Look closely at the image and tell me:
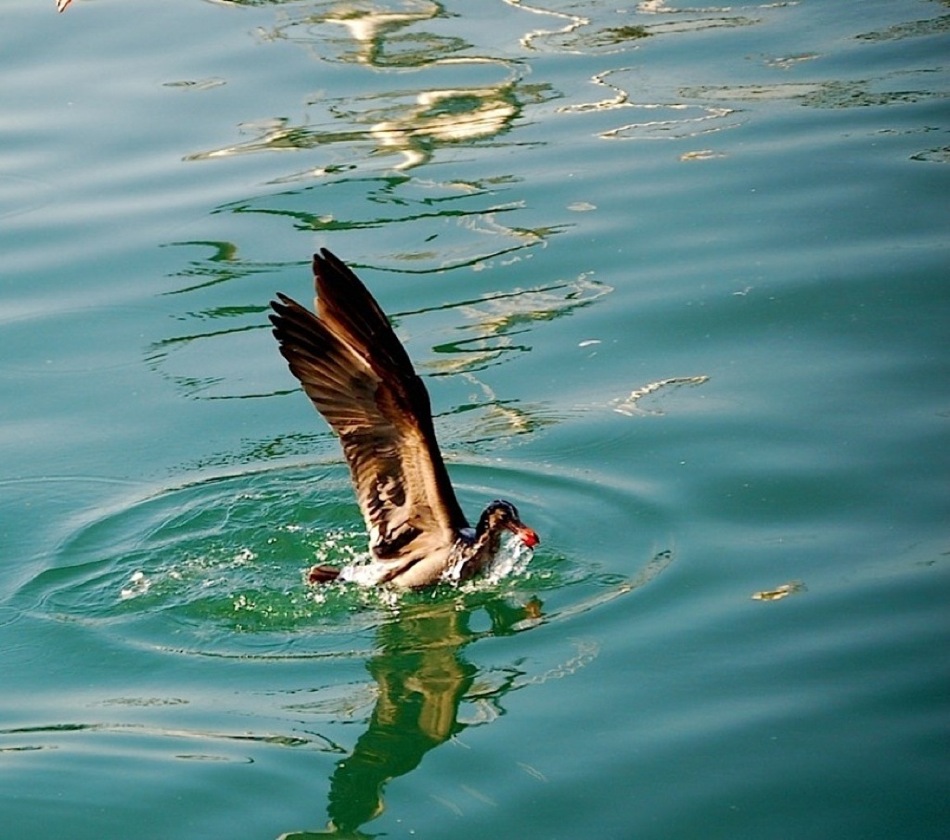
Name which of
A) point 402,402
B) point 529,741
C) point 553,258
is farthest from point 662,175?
point 529,741

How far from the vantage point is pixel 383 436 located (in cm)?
801

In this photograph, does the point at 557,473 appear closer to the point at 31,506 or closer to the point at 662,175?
the point at 31,506

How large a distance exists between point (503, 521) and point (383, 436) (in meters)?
0.58

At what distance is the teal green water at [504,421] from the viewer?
22.1 ft

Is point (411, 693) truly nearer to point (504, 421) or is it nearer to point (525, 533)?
point (525, 533)

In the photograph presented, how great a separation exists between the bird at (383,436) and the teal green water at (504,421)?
0.73ft

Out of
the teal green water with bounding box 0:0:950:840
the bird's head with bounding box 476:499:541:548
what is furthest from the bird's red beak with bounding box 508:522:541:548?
the teal green water with bounding box 0:0:950:840

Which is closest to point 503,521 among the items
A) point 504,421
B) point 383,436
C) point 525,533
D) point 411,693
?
point 525,533

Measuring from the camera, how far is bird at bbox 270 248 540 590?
25.4 feet

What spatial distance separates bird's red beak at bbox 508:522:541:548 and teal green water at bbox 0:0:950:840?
0.23 metres

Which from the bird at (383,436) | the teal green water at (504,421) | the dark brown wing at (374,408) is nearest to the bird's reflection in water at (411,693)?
the teal green water at (504,421)

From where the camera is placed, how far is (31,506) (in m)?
8.80

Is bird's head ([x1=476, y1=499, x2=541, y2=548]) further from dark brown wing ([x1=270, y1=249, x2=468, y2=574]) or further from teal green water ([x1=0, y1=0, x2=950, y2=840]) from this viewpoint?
teal green water ([x1=0, y1=0, x2=950, y2=840])

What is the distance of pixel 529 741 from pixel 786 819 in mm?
955
